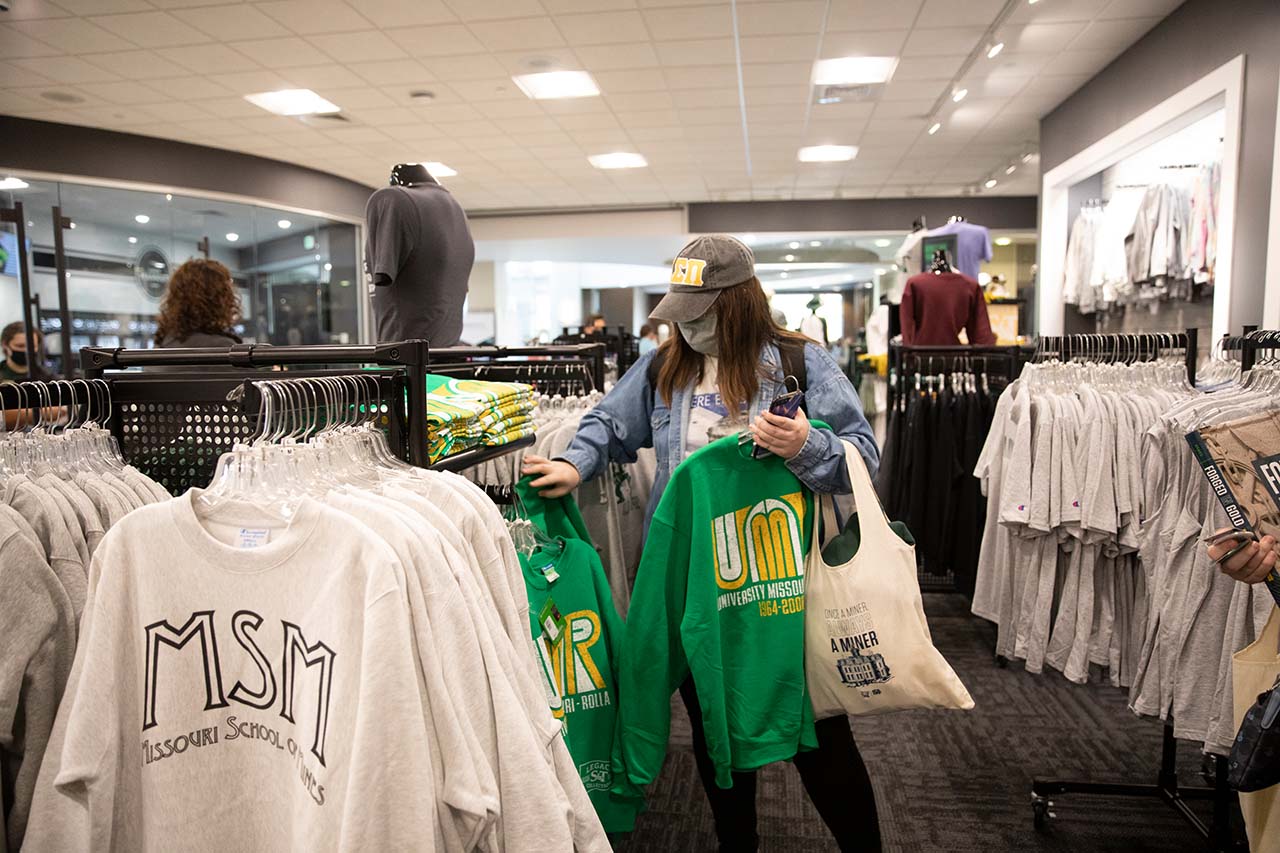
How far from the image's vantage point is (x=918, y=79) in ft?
21.7

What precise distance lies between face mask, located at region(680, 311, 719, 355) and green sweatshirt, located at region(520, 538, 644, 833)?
20.3 inches

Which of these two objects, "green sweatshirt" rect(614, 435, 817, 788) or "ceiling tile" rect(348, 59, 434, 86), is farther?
"ceiling tile" rect(348, 59, 434, 86)

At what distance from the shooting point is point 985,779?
2.62m

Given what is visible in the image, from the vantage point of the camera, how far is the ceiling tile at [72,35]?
5367 mm

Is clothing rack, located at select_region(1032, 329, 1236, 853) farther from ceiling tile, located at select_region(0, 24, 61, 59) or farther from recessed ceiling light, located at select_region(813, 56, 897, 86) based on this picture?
ceiling tile, located at select_region(0, 24, 61, 59)

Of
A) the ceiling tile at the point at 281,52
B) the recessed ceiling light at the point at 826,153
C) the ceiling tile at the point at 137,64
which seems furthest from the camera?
the recessed ceiling light at the point at 826,153

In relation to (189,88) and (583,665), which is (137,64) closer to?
(189,88)

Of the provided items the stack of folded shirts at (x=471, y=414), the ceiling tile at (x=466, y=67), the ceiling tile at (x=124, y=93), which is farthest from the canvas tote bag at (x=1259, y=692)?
the ceiling tile at (x=124, y=93)

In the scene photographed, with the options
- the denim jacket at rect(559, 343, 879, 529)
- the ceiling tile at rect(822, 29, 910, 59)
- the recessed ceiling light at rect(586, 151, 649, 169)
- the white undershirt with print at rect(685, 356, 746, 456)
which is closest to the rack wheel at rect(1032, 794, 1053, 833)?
the denim jacket at rect(559, 343, 879, 529)

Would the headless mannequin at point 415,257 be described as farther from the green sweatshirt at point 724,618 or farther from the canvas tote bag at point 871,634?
the canvas tote bag at point 871,634

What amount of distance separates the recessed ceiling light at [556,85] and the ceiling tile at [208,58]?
Result: 6.65 ft

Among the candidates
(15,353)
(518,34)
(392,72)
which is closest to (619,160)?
(392,72)

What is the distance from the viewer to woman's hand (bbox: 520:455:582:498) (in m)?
1.66

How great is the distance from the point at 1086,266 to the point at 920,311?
2360mm
